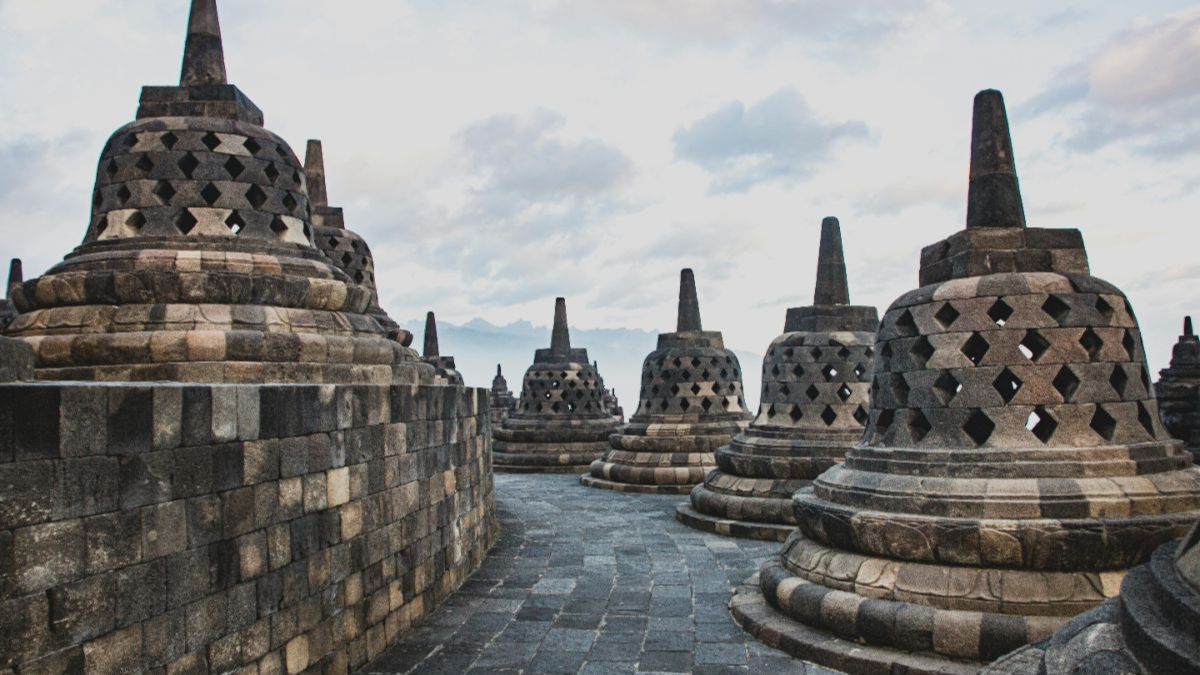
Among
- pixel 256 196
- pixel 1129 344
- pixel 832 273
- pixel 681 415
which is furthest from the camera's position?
pixel 681 415

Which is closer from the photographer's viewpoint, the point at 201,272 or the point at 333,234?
the point at 201,272

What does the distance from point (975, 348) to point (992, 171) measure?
4.86 ft

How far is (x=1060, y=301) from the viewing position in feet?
19.4

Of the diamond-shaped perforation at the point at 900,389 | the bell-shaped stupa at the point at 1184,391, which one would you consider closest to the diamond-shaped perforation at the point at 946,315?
the diamond-shaped perforation at the point at 900,389

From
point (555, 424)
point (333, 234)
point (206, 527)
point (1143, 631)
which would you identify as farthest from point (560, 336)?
point (1143, 631)

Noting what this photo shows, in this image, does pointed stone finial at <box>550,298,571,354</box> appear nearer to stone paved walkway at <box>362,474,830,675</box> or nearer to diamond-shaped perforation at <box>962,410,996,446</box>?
stone paved walkway at <box>362,474,830,675</box>

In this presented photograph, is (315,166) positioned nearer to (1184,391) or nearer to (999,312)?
(999,312)

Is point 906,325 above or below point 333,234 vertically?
below

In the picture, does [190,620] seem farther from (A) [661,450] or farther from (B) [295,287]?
(A) [661,450]

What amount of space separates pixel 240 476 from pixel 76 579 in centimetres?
108

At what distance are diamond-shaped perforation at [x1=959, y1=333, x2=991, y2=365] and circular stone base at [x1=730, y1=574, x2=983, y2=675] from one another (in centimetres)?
204

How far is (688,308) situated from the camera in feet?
52.2

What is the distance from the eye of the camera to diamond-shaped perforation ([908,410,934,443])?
20.1 ft

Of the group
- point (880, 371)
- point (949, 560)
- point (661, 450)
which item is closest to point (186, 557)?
point (949, 560)
